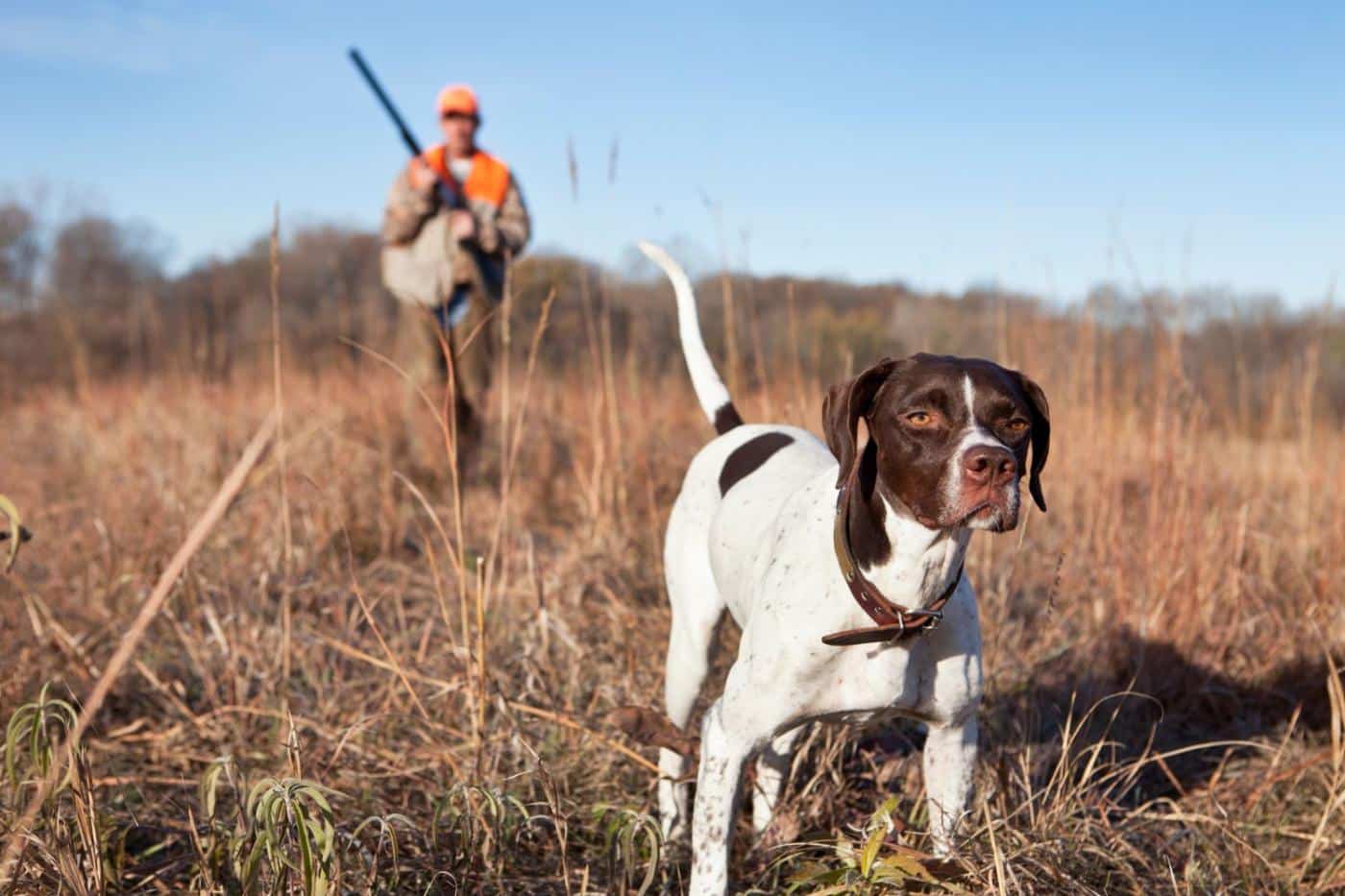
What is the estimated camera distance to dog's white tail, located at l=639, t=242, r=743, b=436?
3045mm

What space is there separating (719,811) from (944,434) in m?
0.86

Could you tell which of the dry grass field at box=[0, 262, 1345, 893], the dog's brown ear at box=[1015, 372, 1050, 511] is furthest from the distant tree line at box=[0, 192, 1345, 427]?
the dog's brown ear at box=[1015, 372, 1050, 511]

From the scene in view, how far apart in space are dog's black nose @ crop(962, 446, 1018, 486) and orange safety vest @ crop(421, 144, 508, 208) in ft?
16.8

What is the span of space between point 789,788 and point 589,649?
0.88 meters

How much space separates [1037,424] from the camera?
2.19m

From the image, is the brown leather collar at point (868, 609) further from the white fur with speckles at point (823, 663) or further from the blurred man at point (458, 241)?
the blurred man at point (458, 241)

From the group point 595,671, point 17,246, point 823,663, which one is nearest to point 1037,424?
point 823,663

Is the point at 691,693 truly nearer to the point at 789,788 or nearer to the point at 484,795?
the point at 789,788

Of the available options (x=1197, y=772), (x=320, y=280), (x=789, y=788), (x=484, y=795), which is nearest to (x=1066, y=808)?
(x=789, y=788)

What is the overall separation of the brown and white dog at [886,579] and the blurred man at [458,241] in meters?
3.97

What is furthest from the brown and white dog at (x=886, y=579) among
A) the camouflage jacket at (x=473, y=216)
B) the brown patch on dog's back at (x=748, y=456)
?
the camouflage jacket at (x=473, y=216)

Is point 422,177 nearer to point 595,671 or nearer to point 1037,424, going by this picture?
point 595,671

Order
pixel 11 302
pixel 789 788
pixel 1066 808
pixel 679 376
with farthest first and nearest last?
pixel 11 302, pixel 679 376, pixel 789 788, pixel 1066 808

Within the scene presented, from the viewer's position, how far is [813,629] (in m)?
2.14
